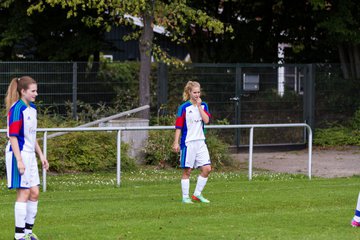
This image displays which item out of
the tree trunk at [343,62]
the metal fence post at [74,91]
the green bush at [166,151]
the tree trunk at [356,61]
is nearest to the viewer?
the green bush at [166,151]

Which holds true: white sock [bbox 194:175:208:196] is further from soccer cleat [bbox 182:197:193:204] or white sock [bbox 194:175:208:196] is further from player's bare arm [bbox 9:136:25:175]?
player's bare arm [bbox 9:136:25:175]

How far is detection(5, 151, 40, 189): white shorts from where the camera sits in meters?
9.81

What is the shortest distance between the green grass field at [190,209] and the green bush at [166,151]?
80.7 inches

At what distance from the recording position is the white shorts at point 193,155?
13.3m

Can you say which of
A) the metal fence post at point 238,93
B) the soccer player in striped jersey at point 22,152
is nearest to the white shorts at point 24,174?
the soccer player in striped jersey at point 22,152

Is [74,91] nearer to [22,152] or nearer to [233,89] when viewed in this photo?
[233,89]

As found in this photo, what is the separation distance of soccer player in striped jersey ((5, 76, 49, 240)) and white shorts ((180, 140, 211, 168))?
3.71m

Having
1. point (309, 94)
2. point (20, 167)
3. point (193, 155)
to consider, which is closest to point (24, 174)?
point (20, 167)

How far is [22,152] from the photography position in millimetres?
9891

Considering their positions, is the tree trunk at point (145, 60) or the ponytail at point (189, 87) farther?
the tree trunk at point (145, 60)

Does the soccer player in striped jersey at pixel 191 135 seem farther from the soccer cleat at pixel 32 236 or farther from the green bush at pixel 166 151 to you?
the green bush at pixel 166 151

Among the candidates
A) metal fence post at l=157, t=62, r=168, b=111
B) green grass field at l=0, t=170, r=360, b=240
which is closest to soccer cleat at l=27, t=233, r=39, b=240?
green grass field at l=0, t=170, r=360, b=240

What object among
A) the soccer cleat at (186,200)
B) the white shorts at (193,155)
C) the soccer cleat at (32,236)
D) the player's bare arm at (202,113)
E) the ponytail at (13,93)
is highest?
the ponytail at (13,93)

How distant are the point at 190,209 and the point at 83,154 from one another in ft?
20.4
